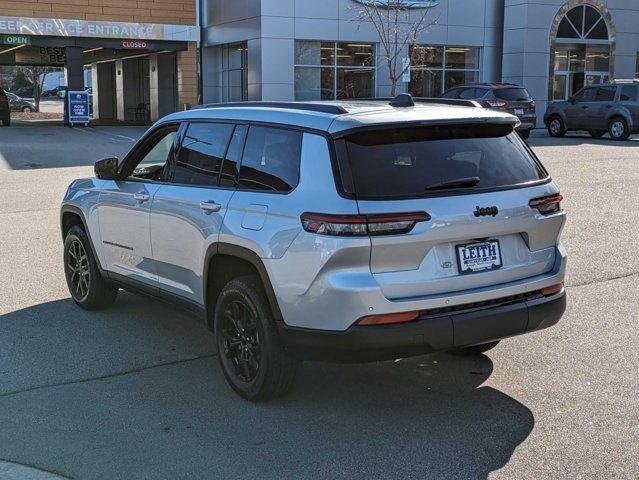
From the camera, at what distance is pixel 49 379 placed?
17.2 feet

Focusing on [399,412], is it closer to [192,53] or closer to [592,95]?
[592,95]

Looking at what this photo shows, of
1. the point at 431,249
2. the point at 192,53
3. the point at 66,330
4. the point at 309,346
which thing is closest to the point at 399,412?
the point at 309,346

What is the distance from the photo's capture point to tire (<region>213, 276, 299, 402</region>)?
4.63 meters

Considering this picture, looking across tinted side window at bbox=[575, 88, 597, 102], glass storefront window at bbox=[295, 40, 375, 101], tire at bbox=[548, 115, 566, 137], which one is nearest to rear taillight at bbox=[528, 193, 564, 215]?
tinted side window at bbox=[575, 88, 597, 102]

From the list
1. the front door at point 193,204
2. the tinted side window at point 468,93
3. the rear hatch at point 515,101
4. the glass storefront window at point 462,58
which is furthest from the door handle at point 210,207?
the glass storefront window at point 462,58

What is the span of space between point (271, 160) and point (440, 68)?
32029 mm

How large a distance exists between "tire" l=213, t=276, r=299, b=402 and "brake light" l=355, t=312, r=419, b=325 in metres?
0.64

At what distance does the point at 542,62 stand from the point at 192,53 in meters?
15.2

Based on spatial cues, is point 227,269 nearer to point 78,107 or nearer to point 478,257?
point 478,257

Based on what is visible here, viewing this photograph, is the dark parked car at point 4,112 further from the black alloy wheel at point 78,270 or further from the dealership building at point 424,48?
the black alloy wheel at point 78,270

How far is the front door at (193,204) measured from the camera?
5102mm

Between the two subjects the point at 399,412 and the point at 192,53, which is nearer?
the point at 399,412

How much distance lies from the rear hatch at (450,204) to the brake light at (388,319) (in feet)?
0.33

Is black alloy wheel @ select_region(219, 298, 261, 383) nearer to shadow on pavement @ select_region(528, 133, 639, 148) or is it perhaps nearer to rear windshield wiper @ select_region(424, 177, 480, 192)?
rear windshield wiper @ select_region(424, 177, 480, 192)
